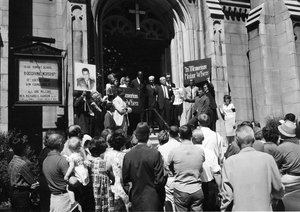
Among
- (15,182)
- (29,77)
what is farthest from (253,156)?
(29,77)

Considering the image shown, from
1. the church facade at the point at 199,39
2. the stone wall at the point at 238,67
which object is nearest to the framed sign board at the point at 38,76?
the church facade at the point at 199,39

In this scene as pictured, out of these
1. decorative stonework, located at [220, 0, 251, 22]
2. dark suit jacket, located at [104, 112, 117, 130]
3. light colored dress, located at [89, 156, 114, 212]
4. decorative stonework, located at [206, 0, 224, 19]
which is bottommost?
light colored dress, located at [89, 156, 114, 212]

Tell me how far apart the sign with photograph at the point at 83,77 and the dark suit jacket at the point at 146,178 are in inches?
246

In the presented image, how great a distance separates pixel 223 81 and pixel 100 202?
9.59 m

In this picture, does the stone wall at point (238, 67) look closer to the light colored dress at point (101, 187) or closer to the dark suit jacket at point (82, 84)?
the dark suit jacket at point (82, 84)

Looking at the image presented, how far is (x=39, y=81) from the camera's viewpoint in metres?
10.9

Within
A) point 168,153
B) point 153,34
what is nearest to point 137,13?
point 153,34

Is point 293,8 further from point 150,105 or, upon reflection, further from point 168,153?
point 168,153

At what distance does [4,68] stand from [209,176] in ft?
24.9

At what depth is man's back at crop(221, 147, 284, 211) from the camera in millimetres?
3768

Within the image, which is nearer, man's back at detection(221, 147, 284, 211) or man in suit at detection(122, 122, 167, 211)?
man's back at detection(221, 147, 284, 211)

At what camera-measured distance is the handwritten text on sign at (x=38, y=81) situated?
10.7 metres

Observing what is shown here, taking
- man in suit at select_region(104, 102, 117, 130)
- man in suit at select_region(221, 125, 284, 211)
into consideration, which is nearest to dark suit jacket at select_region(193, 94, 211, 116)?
man in suit at select_region(104, 102, 117, 130)

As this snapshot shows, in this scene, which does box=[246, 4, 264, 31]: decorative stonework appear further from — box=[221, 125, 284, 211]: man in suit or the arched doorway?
box=[221, 125, 284, 211]: man in suit
